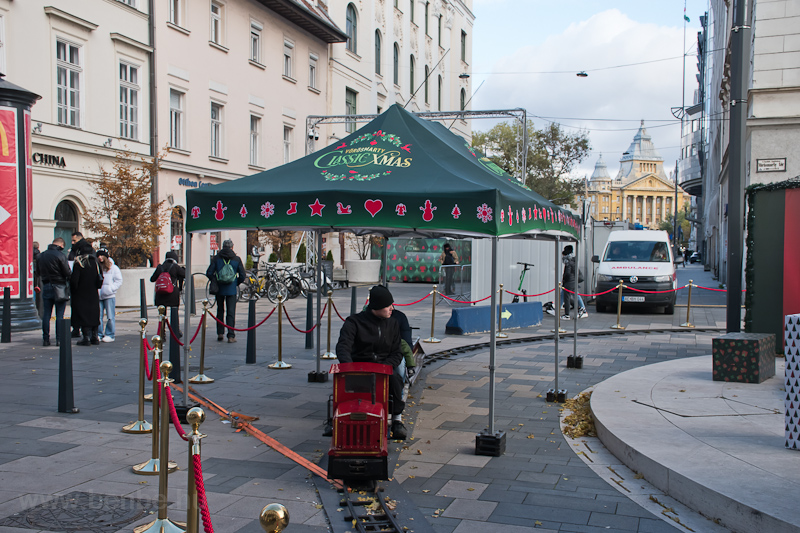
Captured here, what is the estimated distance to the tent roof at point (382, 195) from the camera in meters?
6.30

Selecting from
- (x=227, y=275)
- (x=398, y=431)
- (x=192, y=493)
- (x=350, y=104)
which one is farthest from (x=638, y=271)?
(x=350, y=104)

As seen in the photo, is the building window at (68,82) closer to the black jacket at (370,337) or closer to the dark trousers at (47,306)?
the dark trousers at (47,306)

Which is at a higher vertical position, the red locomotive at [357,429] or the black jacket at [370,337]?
the black jacket at [370,337]

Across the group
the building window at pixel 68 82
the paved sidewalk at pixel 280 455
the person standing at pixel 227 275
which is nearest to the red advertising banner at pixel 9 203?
the paved sidewalk at pixel 280 455

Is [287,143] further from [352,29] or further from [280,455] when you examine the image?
[280,455]

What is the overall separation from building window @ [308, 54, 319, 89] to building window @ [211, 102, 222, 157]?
23.8 ft

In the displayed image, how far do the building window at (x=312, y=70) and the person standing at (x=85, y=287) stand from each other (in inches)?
952

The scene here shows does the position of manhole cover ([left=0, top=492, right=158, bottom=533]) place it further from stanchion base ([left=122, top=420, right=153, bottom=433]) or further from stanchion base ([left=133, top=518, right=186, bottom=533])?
stanchion base ([left=122, top=420, right=153, bottom=433])

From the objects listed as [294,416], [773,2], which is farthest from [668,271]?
[294,416]

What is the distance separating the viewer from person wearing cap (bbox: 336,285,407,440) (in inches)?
255

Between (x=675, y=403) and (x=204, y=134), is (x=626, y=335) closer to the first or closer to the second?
A: (x=675, y=403)

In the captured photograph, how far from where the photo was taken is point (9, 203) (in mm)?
14000

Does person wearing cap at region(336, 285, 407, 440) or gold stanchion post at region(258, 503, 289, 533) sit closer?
gold stanchion post at region(258, 503, 289, 533)

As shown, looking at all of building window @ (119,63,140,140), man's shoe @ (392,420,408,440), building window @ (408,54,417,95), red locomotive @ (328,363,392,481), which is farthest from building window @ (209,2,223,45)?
red locomotive @ (328,363,392,481)
